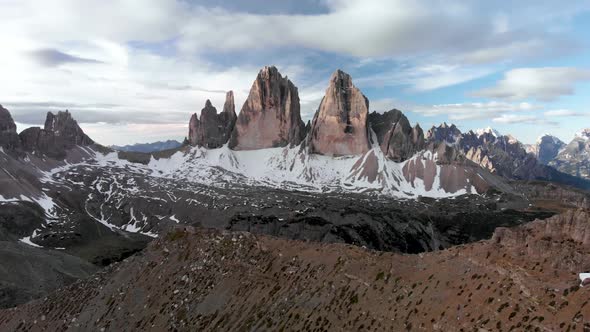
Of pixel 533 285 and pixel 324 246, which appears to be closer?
pixel 533 285

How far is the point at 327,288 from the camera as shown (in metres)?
52.0

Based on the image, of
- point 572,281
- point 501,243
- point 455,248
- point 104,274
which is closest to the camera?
point 572,281

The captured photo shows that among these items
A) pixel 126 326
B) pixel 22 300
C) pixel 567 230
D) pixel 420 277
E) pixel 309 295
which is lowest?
pixel 22 300

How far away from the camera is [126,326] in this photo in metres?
63.1

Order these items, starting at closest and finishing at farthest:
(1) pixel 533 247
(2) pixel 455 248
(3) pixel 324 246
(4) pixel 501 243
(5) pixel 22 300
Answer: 1. (1) pixel 533 247
2. (4) pixel 501 243
3. (2) pixel 455 248
4. (3) pixel 324 246
5. (5) pixel 22 300

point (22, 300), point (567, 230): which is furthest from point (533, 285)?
point (22, 300)

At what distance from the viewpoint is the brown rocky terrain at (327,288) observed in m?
36.2

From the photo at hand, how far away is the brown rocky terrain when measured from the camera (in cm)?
3625

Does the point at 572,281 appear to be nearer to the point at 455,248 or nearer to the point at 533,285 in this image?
the point at 533,285

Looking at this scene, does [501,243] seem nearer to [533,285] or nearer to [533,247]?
[533,247]

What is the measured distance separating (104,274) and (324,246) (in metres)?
44.5

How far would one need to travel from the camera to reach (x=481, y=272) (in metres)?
41.4

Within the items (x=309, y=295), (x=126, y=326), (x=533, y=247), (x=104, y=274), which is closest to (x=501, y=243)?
(x=533, y=247)

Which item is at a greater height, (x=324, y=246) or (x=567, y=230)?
(x=567, y=230)
